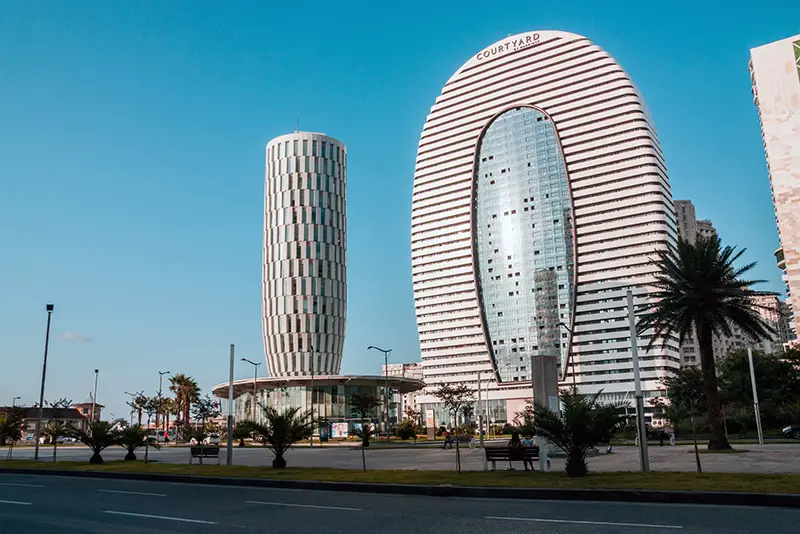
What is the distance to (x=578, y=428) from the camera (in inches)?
728

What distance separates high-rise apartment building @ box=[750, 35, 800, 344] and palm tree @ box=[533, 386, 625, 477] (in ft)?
307

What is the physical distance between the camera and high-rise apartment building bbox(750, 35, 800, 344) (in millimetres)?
100125

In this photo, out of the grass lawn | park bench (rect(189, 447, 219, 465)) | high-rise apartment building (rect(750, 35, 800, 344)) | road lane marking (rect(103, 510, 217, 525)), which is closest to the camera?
road lane marking (rect(103, 510, 217, 525))

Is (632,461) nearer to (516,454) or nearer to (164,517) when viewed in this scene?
(516,454)

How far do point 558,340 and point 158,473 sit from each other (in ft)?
427

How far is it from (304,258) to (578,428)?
114 m

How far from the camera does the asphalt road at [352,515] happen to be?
1071 centimetres

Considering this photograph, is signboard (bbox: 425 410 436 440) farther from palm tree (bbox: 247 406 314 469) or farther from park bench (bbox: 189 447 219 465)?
palm tree (bbox: 247 406 314 469)

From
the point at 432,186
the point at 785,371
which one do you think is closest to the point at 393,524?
the point at 785,371

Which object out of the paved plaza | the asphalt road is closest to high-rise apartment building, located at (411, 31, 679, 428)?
the paved plaza

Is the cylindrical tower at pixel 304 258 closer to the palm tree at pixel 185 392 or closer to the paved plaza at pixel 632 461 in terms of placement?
the palm tree at pixel 185 392

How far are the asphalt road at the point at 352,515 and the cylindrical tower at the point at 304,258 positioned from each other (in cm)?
11252

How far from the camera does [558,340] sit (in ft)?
479

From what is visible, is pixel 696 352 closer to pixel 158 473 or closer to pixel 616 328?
pixel 616 328
